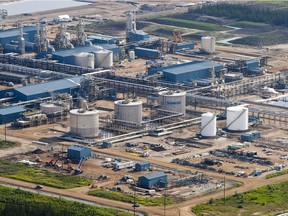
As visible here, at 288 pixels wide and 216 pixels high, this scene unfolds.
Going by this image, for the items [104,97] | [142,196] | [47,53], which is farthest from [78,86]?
[142,196]

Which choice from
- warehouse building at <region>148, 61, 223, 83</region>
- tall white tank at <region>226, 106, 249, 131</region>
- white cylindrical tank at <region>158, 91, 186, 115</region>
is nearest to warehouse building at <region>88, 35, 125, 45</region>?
warehouse building at <region>148, 61, 223, 83</region>

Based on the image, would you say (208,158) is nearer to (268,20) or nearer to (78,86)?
(78,86)

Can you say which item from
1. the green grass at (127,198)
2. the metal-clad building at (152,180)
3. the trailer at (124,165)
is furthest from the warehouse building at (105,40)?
the green grass at (127,198)

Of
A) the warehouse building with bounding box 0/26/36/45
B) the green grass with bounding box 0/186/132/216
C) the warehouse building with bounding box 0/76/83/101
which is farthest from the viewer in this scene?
the warehouse building with bounding box 0/26/36/45

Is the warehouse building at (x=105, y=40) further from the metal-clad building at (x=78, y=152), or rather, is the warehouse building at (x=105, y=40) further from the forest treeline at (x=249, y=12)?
the metal-clad building at (x=78, y=152)

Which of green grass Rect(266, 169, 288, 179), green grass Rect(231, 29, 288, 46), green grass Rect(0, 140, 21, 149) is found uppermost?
green grass Rect(266, 169, 288, 179)

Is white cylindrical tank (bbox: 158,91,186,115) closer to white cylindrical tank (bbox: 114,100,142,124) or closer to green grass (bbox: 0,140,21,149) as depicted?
white cylindrical tank (bbox: 114,100,142,124)

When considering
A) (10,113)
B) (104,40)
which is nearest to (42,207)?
(10,113)
